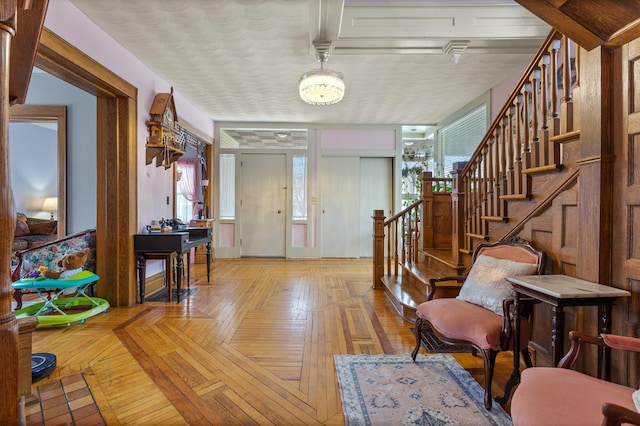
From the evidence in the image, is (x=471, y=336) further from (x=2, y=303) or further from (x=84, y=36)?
(x=84, y=36)

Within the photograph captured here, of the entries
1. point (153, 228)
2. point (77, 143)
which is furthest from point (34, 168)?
point (153, 228)

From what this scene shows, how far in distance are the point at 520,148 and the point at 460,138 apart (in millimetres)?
3341

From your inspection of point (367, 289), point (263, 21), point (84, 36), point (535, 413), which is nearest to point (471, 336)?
point (535, 413)

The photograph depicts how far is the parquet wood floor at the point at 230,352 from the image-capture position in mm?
1754

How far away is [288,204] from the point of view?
670 cm

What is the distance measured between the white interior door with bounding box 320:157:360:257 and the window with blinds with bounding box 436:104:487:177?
1773 mm

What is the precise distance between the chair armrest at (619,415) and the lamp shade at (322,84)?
325cm

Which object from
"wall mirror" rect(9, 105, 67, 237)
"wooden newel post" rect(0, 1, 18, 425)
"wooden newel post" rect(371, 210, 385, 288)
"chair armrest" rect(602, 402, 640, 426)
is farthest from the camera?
"wall mirror" rect(9, 105, 67, 237)

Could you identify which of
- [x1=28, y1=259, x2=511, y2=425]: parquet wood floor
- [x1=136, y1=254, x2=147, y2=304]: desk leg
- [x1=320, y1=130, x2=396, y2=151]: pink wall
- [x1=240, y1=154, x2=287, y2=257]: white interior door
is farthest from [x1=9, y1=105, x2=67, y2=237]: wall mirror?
[x1=320, y1=130, x2=396, y2=151]: pink wall

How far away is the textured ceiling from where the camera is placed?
2783mm

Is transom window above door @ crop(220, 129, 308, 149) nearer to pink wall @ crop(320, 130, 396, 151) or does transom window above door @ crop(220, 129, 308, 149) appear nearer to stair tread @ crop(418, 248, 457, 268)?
pink wall @ crop(320, 130, 396, 151)

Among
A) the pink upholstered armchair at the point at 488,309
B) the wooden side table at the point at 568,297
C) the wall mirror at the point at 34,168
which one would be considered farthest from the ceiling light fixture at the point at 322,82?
the wall mirror at the point at 34,168

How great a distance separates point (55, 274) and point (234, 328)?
1.84 metres

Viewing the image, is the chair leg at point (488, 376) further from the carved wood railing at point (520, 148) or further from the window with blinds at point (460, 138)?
the window with blinds at point (460, 138)
